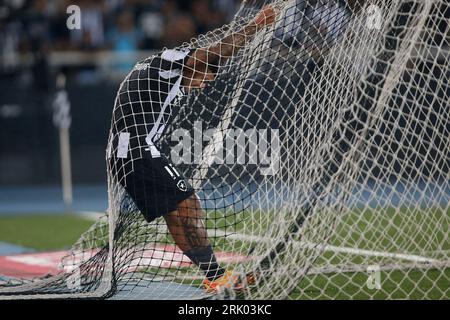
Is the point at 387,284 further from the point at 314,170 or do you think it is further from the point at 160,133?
the point at 160,133

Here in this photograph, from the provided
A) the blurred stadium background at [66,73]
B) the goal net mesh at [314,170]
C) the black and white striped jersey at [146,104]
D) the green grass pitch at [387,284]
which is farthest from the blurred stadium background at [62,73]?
the green grass pitch at [387,284]

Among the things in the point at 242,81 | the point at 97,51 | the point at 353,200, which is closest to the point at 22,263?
the point at 242,81

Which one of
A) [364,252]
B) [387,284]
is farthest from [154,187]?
[387,284]

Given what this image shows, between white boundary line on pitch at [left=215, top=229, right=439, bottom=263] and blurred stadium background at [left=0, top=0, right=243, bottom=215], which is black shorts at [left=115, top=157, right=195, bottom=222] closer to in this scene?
white boundary line on pitch at [left=215, top=229, right=439, bottom=263]

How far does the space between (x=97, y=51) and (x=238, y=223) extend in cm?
849

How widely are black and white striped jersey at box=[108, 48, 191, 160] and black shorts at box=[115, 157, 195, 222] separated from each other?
69 mm

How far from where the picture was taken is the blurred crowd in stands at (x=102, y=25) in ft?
42.3

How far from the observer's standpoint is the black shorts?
4.89 m

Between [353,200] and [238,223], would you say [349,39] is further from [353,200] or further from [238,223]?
[238,223]

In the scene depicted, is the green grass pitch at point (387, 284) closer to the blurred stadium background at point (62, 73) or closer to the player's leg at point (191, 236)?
the player's leg at point (191, 236)

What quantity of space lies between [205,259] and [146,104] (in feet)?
3.12

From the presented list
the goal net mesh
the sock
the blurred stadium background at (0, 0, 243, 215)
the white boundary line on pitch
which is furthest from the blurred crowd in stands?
the sock

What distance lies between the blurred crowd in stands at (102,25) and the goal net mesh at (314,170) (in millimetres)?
7796

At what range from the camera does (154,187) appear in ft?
16.1
